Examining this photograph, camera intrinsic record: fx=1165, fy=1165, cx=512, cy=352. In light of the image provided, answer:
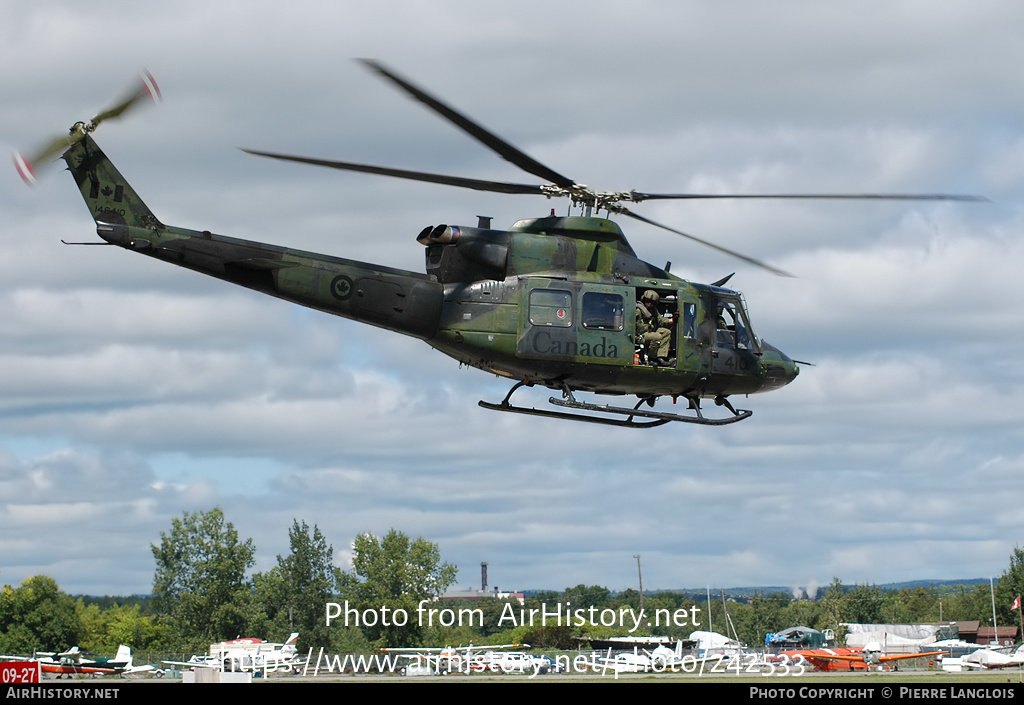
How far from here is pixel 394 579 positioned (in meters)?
106

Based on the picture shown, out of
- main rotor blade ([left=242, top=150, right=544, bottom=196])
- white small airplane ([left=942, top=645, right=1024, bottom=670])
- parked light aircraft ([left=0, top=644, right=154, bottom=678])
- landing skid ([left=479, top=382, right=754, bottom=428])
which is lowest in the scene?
white small airplane ([left=942, top=645, right=1024, bottom=670])

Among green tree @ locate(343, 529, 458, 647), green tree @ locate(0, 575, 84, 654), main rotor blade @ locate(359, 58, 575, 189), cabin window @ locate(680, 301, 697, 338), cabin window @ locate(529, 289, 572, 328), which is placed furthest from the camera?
green tree @ locate(0, 575, 84, 654)

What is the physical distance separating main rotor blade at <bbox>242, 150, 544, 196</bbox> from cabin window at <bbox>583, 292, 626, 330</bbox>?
2742 mm

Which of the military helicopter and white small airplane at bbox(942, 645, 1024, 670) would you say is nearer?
the military helicopter

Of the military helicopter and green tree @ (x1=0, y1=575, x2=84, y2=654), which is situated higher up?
the military helicopter

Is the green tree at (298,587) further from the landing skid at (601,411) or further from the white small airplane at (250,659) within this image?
the landing skid at (601,411)

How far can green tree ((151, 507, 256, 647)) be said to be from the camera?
357ft

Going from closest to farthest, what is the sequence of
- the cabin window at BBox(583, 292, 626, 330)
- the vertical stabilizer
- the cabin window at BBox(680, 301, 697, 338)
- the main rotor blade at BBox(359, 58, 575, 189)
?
1. the main rotor blade at BBox(359, 58, 575, 189)
2. the vertical stabilizer
3. the cabin window at BBox(583, 292, 626, 330)
4. the cabin window at BBox(680, 301, 697, 338)

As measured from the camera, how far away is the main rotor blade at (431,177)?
23.1 metres

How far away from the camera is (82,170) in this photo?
25500 millimetres

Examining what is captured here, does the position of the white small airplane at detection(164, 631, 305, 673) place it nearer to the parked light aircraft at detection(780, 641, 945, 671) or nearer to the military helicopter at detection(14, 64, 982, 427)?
the parked light aircraft at detection(780, 641, 945, 671)

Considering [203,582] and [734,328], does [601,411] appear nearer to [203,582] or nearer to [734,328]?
[734,328]
